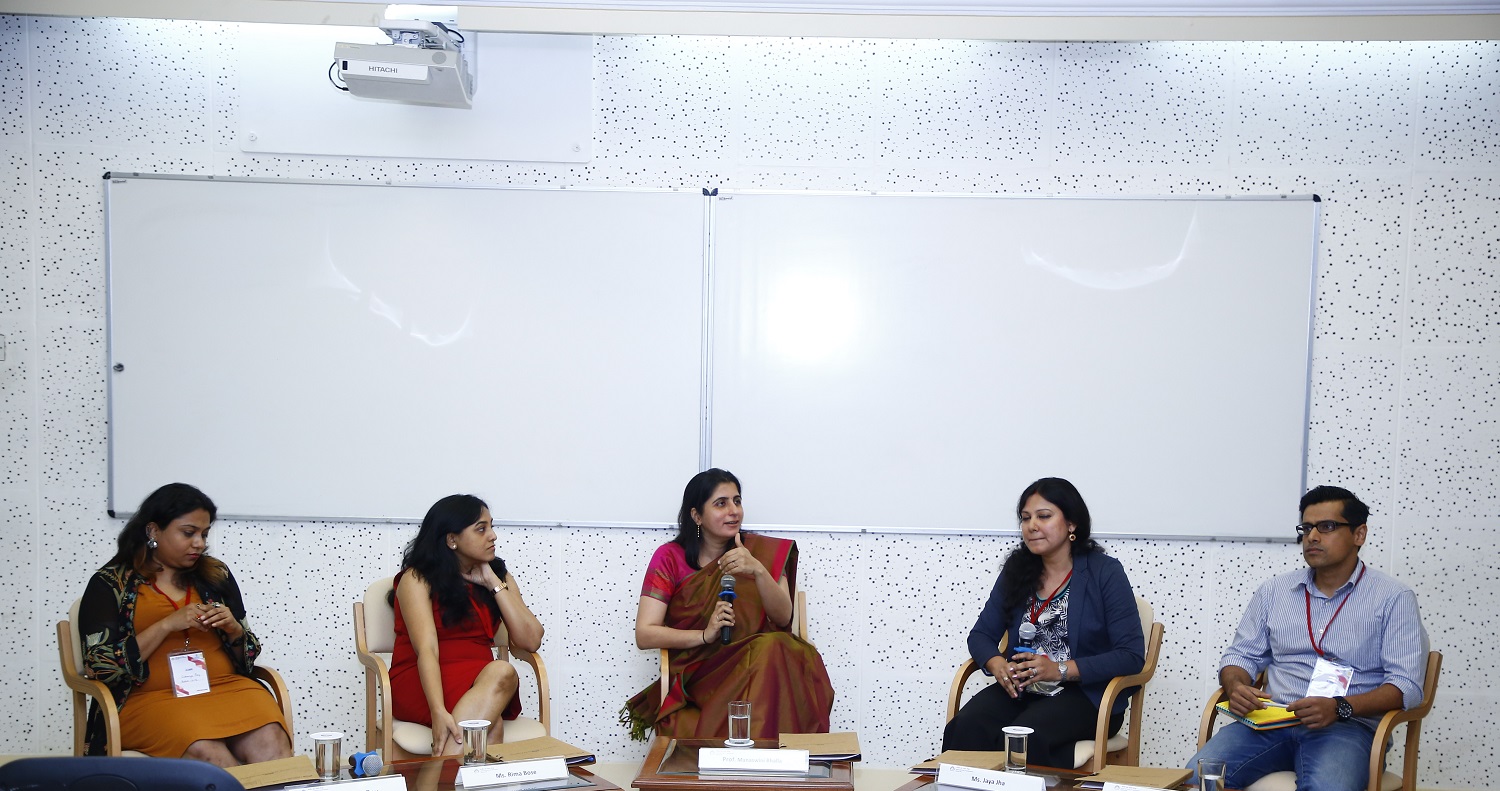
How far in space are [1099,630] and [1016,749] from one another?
1.08 m

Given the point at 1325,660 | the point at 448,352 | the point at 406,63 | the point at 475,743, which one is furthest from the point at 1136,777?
the point at 406,63

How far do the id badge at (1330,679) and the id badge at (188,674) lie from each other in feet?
10.9

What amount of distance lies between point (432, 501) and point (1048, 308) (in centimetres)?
258

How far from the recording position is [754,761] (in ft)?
8.99

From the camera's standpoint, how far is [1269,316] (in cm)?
448

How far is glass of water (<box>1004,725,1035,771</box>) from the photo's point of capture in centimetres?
267

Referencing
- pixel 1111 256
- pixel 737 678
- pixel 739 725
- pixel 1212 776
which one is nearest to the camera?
pixel 1212 776

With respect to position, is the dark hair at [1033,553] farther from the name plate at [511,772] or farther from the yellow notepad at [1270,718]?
the name plate at [511,772]

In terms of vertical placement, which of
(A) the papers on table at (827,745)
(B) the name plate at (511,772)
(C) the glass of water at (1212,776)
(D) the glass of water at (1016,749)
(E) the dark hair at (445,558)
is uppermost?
(E) the dark hair at (445,558)

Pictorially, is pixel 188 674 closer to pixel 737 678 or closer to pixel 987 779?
pixel 737 678

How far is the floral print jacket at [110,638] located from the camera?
10.6ft

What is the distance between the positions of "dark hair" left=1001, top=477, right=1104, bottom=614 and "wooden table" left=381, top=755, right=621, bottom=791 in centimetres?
165

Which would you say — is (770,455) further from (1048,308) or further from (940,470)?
(1048,308)

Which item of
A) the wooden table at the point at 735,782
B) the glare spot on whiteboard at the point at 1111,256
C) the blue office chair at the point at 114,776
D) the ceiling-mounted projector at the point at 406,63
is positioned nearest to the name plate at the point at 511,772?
the wooden table at the point at 735,782
